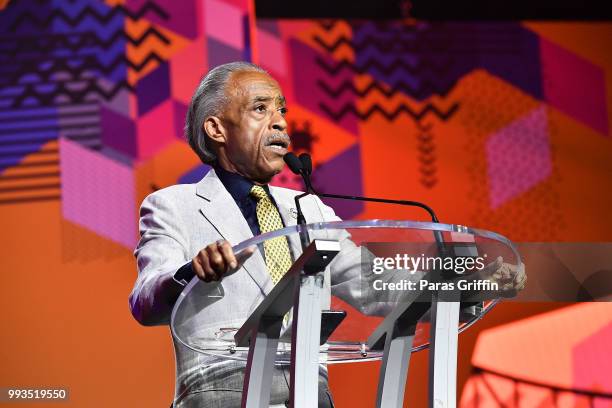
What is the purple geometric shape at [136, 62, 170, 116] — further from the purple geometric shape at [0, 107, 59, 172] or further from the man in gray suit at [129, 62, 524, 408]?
the man in gray suit at [129, 62, 524, 408]

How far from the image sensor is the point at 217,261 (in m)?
1.22

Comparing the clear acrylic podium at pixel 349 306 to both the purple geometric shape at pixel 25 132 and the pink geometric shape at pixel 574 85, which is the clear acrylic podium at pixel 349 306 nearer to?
the purple geometric shape at pixel 25 132

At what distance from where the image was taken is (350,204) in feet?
10.3

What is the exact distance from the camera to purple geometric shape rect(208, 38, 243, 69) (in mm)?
Result: 3176

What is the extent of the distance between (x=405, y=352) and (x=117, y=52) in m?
2.06

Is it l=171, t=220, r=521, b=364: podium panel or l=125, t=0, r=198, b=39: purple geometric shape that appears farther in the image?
l=125, t=0, r=198, b=39: purple geometric shape

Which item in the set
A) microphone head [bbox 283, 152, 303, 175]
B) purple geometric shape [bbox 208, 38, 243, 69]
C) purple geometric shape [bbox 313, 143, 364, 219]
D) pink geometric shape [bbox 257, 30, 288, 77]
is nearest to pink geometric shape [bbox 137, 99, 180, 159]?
purple geometric shape [bbox 208, 38, 243, 69]

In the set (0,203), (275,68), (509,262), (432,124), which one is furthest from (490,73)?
(509,262)

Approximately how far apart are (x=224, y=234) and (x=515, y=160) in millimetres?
1672

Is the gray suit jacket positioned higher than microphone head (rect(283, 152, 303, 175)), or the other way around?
microphone head (rect(283, 152, 303, 175))

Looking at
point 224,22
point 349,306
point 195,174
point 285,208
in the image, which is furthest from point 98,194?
point 349,306

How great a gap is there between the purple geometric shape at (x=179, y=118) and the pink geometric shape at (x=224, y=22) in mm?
295

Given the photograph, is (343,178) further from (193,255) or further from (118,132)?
(193,255)

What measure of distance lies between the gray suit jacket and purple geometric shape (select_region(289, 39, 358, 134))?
1.08 metres
